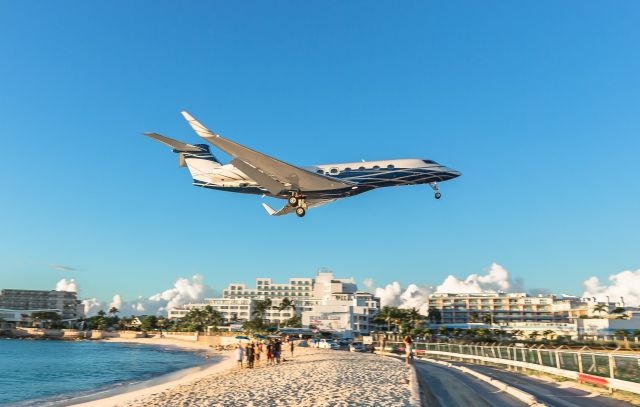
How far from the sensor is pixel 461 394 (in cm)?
1909

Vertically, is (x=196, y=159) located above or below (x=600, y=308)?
above

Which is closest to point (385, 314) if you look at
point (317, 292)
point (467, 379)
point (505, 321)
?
point (317, 292)

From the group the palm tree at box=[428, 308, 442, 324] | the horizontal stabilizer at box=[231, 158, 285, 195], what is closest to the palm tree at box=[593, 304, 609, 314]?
the palm tree at box=[428, 308, 442, 324]

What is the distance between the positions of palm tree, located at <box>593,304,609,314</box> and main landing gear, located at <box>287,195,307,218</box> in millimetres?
138351

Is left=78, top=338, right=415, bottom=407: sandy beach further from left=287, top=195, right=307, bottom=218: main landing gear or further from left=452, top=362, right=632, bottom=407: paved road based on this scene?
left=287, top=195, right=307, bottom=218: main landing gear

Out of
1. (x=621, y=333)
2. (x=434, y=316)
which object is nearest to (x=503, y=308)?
(x=434, y=316)

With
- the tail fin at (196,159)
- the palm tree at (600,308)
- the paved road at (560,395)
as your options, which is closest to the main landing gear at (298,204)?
the tail fin at (196,159)

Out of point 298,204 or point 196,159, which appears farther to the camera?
point 196,159

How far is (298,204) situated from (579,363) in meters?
16.8

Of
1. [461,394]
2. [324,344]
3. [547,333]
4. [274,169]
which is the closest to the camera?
[461,394]

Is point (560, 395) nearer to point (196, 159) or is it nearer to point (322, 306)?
point (196, 159)

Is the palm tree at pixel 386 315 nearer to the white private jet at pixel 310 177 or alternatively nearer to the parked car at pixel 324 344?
the parked car at pixel 324 344

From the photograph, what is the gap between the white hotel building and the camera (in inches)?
4988

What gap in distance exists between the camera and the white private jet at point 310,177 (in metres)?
26.1
